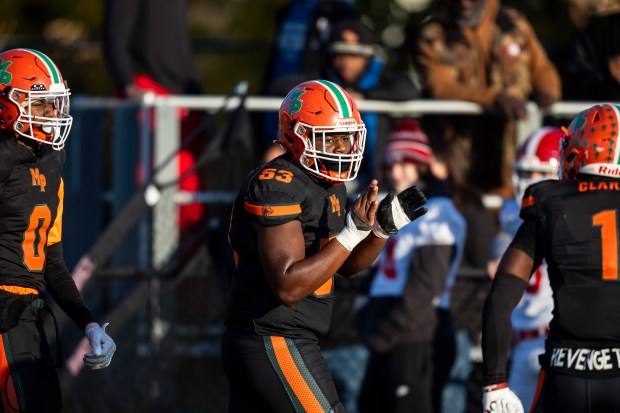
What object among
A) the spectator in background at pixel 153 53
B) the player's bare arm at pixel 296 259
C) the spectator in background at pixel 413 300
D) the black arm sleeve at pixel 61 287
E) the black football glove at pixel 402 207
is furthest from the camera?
the spectator in background at pixel 153 53

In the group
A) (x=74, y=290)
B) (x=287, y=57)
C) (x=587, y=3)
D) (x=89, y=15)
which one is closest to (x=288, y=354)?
(x=74, y=290)

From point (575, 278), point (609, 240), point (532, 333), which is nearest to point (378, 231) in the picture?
point (575, 278)

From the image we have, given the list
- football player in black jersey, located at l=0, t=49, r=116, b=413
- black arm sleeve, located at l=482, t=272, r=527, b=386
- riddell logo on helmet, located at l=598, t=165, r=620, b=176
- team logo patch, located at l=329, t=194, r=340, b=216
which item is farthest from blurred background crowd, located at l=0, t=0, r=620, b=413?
football player in black jersey, located at l=0, t=49, r=116, b=413

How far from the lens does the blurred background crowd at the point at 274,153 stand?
823 centimetres

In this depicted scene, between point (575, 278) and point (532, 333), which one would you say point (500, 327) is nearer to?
point (575, 278)

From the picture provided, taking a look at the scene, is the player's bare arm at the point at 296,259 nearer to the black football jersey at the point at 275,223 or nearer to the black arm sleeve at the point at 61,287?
the black football jersey at the point at 275,223

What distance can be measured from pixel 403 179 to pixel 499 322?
251 cm

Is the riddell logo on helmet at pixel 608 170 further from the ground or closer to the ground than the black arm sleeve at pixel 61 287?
further from the ground

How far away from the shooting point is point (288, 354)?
524cm

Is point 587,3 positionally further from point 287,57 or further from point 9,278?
point 9,278

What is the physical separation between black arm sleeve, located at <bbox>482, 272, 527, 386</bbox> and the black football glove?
2.12ft

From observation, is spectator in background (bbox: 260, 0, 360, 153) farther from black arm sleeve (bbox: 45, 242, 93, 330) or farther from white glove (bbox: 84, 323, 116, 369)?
white glove (bbox: 84, 323, 116, 369)

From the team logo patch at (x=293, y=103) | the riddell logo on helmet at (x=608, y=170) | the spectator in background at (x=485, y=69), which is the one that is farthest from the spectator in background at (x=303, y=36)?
the riddell logo on helmet at (x=608, y=170)

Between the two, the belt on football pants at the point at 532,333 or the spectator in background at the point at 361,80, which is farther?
the spectator in background at the point at 361,80
